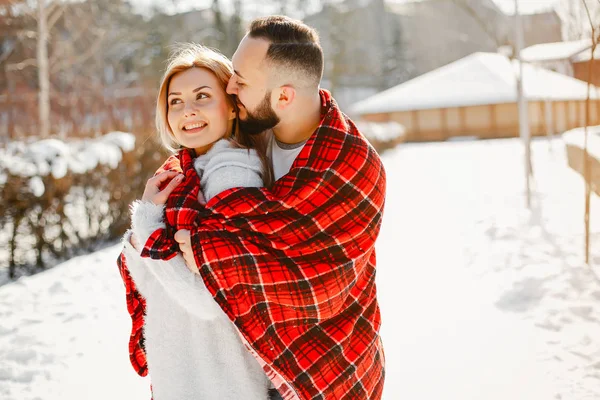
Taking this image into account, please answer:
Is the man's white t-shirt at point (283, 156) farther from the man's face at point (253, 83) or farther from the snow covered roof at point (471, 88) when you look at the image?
the snow covered roof at point (471, 88)

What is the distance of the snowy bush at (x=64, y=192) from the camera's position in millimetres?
6141

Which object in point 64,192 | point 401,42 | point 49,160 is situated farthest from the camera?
point 401,42

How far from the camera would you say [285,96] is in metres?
1.97

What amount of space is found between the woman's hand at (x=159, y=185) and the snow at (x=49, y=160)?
184 inches

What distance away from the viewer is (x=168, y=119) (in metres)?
1.98

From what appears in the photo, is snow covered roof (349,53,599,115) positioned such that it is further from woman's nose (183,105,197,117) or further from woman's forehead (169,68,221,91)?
woman's nose (183,105,197,117)

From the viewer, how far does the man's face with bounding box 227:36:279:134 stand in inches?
76.3

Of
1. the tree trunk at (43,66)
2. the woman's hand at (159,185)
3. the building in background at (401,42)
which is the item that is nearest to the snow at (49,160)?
the woman's hand at (159,185)

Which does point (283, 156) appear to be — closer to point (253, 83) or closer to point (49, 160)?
point (253, 83)

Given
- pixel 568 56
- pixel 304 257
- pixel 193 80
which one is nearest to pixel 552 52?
pixel 568 56

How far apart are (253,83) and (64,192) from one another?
215 inches

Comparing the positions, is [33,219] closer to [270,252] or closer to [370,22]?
[270,252]

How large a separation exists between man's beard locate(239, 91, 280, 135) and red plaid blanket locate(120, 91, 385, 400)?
0.19 meters

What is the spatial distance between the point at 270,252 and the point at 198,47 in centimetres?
89
